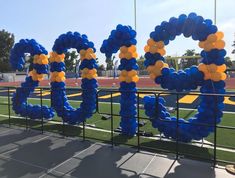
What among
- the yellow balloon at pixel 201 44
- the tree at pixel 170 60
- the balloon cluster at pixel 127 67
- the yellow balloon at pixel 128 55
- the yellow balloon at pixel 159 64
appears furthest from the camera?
the tree at pixel 170 60

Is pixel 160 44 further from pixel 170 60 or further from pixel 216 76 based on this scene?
pixel 170 60

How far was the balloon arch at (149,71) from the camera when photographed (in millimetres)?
6320

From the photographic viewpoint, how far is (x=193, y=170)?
17.2 ft

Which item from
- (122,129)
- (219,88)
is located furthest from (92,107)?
(219,88)

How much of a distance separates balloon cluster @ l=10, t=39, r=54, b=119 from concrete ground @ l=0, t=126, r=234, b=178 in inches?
95.8

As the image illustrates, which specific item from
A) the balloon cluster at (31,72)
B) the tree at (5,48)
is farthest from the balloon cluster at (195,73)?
the tree at (5,48)

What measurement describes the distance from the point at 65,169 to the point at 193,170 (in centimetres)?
244

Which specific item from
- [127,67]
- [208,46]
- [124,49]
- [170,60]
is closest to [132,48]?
[124,49]

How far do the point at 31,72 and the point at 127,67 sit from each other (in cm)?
416

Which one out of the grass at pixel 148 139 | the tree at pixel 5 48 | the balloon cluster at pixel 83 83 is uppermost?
the tree at pixel 5 48

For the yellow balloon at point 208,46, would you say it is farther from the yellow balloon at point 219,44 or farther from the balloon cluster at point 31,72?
the balloon cluster at point 31,72

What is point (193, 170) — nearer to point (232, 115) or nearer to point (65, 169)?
point (65, 169)

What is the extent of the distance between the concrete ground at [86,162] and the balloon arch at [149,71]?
859 millimetres

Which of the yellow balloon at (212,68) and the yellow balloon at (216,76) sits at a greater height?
the yellow balloon at (212,68)
